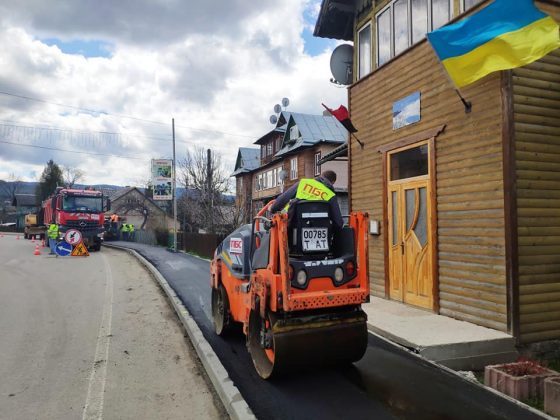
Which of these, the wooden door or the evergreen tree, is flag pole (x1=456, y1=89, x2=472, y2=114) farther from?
the evergreen tree

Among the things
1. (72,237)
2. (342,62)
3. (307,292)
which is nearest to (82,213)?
(72,237)

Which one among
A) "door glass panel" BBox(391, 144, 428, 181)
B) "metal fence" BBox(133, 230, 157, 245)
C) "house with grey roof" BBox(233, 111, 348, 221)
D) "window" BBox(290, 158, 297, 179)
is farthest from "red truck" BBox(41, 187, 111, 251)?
"door glass panel" BBox(391, 144, 428, 181)

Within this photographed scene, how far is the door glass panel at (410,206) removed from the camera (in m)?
8.29

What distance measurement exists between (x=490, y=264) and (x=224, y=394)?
440cm

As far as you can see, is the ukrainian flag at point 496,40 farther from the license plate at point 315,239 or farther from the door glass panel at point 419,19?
the license plate at point 315,239

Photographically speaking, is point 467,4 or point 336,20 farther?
point 336,20

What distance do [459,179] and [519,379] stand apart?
3.47 meters

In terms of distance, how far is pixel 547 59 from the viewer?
641 cm

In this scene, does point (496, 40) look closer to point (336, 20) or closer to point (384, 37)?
point (384, 37)

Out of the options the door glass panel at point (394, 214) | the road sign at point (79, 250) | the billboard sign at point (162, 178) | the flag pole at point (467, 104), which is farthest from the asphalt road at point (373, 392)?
the billboard sign at point (162, 178)

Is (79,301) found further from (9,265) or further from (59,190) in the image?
(59,190)

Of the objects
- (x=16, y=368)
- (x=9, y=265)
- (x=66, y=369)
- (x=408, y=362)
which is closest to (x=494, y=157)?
(x=408, y=362)

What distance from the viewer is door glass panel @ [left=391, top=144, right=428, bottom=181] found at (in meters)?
8.07

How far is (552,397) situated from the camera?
418cm
